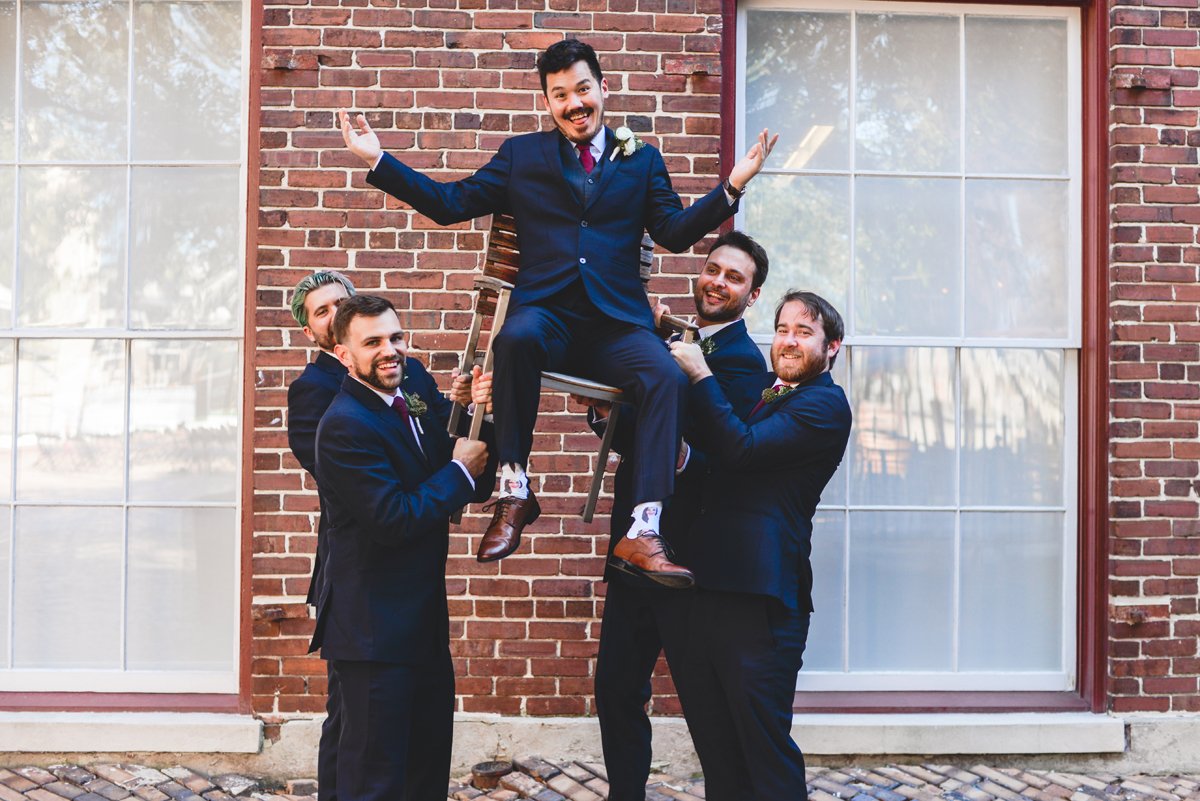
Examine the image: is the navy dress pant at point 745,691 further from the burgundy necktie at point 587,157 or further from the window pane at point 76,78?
the window pane at point 76,78

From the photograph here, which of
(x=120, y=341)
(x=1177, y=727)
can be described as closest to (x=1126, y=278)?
(x=1177, y=727)

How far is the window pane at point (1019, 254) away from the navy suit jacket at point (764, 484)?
1.78 meters

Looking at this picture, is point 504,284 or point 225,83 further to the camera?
point 225,83

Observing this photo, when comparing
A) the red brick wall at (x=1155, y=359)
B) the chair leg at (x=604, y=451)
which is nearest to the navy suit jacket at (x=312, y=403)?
the chair leg at (x=604, y=451)

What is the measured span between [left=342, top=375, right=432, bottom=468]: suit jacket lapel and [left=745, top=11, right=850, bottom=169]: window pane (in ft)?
7.72

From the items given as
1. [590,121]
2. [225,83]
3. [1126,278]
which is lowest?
[1126,278]

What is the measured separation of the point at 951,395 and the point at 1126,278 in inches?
35.0

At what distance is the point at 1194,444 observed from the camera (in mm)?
3918

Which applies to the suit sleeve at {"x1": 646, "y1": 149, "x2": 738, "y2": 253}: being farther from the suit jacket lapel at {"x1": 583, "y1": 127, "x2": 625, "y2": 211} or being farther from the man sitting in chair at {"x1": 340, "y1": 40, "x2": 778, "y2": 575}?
the suit jacket lapel at {"x1": 583, "y1": 127, "x2": 625, "y2": 211}

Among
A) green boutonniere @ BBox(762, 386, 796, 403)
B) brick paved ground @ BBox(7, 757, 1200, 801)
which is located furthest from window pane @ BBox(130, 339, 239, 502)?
green boutonniere @ BBox(762, 386, 796, 403)

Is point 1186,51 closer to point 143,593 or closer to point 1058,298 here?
point 1058,298

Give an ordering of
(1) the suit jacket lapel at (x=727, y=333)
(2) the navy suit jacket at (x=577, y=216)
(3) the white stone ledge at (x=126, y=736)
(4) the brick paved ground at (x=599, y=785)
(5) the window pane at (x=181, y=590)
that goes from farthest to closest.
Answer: (5) the window pane at (x=181, y=590), (3) the white stone ledge at (x=126, y=736), (4) the brick paved ground at (x=599, y=785), (1) the suit jacket lapel at (x=727, y=333), (2) the navy suit jacket at (x=577, y=216)

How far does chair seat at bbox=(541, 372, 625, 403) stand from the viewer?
2559 mm

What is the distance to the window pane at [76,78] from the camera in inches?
159
